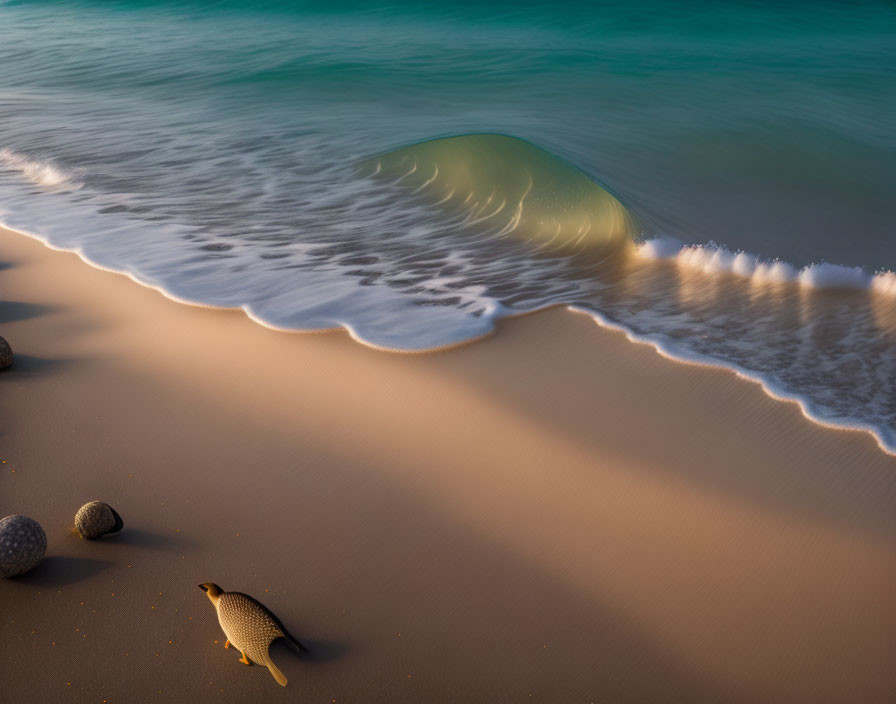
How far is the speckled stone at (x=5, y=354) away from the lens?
9.02ft

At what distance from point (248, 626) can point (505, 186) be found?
4190 mm

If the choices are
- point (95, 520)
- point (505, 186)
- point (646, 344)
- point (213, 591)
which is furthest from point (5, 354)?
point (505, 186)

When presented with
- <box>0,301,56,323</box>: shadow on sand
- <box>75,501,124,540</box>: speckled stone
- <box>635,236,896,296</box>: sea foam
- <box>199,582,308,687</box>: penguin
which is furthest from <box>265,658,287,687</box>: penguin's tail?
<box>635,236,896,296</box>: sea foam

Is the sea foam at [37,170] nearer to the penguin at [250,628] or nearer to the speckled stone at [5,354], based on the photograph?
the speckled stone at [5,354]

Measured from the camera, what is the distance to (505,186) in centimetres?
530

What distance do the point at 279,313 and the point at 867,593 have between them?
8.13 feet

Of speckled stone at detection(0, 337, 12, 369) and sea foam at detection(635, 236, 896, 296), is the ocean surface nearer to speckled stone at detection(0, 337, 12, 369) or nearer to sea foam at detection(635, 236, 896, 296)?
sea foam at detection(635, 236, 896, 296)

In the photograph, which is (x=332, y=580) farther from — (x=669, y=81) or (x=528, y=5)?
(x=528, y=5)

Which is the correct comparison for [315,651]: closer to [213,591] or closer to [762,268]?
[213,591]

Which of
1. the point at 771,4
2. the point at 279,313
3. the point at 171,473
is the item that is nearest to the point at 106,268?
the point at 279,313

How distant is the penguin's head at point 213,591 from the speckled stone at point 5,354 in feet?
5.18

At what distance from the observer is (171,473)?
89.6 inches

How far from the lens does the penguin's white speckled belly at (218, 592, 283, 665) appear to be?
1634 mm

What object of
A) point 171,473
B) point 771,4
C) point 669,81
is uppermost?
point 771,4
